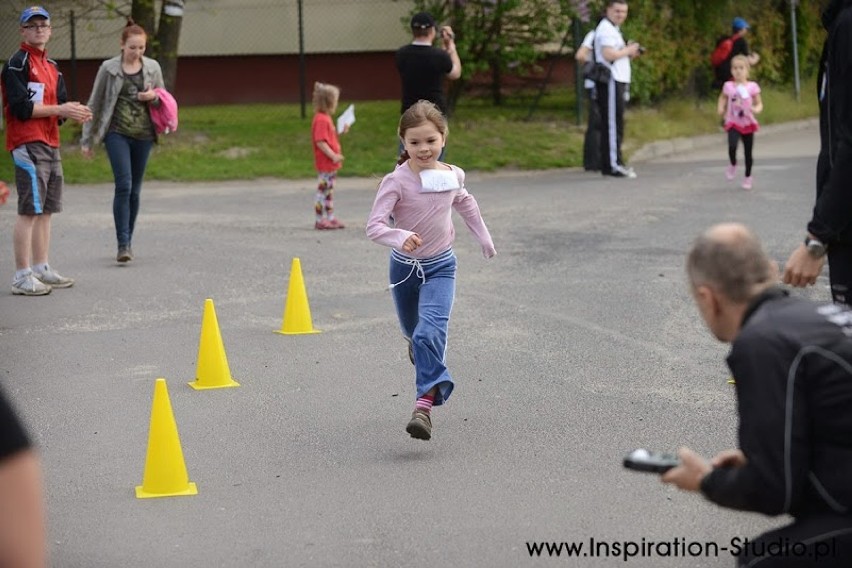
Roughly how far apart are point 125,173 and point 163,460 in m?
6.23

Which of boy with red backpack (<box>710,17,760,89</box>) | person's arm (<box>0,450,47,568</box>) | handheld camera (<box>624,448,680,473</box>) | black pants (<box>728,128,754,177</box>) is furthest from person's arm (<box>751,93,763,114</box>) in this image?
person's arm (<box>0,450,47,568</box>)

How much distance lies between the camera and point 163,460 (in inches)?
238

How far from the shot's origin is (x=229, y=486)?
243 inches

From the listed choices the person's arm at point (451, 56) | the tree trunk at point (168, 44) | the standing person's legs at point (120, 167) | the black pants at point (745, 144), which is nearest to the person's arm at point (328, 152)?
the person's arm at point (451, 56)

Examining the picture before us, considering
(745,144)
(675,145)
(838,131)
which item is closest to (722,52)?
(675,145)

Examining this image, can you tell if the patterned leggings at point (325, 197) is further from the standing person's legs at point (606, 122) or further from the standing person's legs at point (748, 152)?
the standing person's legs at point (748, 152)

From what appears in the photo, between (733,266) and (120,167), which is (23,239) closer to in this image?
(120,167)

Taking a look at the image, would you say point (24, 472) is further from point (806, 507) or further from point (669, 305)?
point (669, 305)

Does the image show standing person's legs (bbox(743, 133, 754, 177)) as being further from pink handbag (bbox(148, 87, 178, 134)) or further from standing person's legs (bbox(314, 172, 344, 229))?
pink handbag (bbox(148, 87, 178, 134))

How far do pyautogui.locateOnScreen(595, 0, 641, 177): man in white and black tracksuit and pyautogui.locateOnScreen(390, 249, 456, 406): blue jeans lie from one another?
10911 millimetres

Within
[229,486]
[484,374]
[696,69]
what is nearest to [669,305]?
[484,374]

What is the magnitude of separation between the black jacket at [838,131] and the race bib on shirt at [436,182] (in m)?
2.17

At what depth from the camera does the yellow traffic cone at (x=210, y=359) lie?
7996 millimetres

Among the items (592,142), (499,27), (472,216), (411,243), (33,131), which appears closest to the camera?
(411,243)
